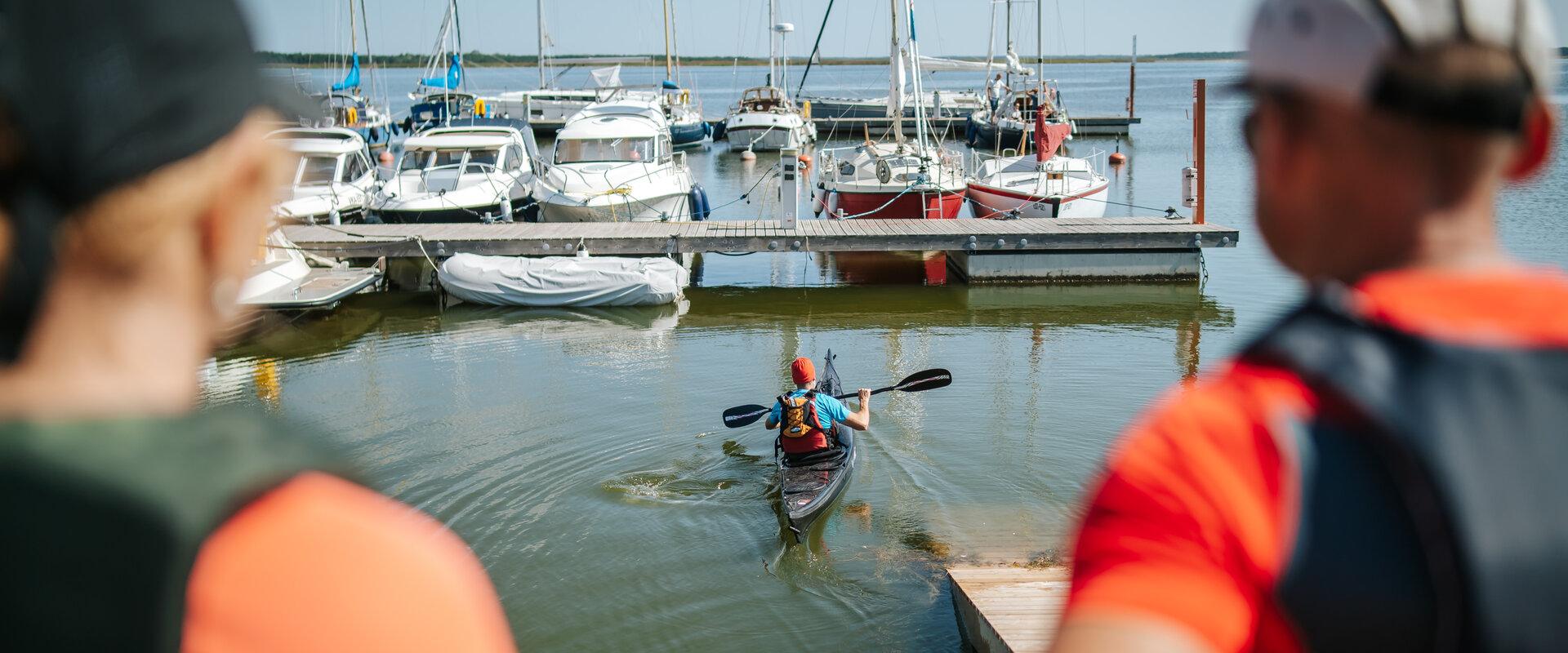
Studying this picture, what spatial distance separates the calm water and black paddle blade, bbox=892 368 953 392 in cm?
53

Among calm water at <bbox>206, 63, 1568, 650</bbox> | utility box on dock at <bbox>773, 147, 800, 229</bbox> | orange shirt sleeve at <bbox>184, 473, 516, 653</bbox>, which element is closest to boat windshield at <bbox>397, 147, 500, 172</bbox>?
calm water at <bbox>206, 63, 1568, 650</bbox>

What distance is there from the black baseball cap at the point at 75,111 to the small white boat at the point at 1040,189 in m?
20.1

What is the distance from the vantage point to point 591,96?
5422 centimetres

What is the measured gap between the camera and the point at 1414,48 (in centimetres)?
102

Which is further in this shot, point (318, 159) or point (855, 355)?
point (318, 159)

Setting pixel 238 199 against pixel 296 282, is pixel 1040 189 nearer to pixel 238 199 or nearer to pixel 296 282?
pixel 296 282

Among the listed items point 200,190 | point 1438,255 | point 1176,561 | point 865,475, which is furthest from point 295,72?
point 865,475

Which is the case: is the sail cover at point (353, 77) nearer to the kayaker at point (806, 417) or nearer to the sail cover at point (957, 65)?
the sail cover at point (957, 65)

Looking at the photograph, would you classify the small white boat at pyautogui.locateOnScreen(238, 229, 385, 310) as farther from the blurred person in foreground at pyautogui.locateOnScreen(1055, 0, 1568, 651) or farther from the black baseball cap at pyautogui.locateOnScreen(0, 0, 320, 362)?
the blurred person in foreground at pyautogui.locateOnScreen(1055, 0, 1568, 651)

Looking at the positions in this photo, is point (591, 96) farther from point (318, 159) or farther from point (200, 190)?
point (200, 190)

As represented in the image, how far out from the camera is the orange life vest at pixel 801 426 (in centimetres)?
916

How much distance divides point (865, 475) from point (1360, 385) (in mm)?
9234

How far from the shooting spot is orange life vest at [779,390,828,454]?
9.16 m

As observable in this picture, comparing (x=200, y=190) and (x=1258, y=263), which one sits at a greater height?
(x=200, y=190)
